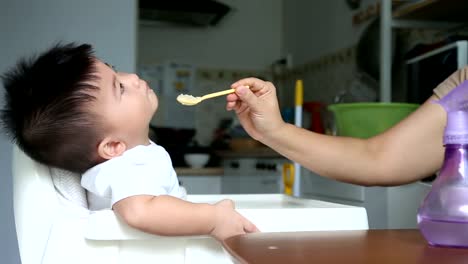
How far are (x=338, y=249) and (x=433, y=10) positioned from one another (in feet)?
5.53

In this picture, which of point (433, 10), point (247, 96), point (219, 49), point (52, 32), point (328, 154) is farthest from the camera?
point (219, 49)

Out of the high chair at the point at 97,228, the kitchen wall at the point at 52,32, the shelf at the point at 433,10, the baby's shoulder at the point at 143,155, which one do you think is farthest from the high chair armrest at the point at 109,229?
the shelf at the point at 433,10

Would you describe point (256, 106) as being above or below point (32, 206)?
above

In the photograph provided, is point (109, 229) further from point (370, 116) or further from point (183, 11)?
point (183, 11)

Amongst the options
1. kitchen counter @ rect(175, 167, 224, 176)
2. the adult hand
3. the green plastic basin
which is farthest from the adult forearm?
kitchen counter @ rect(175, 167, 224, 176)

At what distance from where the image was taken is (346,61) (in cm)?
288

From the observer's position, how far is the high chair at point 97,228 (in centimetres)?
65

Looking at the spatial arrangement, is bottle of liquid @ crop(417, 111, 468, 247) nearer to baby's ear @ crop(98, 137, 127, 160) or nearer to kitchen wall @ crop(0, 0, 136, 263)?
baby's ear @ crop(98, 137, 127, 160)

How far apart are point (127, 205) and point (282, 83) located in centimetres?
324

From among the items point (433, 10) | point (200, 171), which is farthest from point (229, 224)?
point (200, 171)

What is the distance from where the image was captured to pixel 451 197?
0.53 metres

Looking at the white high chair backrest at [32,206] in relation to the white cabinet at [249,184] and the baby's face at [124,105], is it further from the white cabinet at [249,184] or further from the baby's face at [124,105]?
the white cabinet at [249,184]

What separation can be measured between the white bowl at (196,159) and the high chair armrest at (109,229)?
2515 mm

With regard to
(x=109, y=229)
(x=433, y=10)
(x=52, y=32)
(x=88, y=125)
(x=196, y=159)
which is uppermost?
(x=433, y=10)
